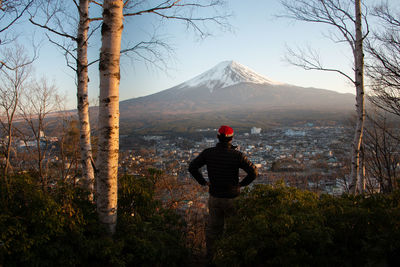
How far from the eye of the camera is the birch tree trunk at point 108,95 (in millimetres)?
2791

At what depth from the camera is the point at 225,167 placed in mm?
3234

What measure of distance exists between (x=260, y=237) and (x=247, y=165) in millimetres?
1022

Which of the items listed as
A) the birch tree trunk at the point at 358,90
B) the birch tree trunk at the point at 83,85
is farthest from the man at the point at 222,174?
the birch tree trunk at the point at 358,90

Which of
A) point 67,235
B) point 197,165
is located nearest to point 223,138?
point 197,165

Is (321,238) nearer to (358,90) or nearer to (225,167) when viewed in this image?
(225,167)

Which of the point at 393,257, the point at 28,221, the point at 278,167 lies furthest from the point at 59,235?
the point at 278,167

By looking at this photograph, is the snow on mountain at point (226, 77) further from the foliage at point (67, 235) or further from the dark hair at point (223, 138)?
the foliage at point (67, 235)

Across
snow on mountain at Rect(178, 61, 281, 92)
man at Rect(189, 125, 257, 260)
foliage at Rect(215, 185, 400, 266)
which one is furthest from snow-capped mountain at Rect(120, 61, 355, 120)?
foliage at Rect(215, 185, 400, 266)

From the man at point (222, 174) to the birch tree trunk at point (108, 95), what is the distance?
1113 millimetres

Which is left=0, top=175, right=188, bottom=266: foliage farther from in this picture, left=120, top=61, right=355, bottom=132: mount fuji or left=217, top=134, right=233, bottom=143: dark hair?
left=120, top=61, right=355, bottom=132: mount fuji

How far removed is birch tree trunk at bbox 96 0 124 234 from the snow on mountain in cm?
14976

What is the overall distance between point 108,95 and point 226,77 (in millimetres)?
160522

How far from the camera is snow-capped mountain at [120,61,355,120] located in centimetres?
11506

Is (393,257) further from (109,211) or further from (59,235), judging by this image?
(59,235)
